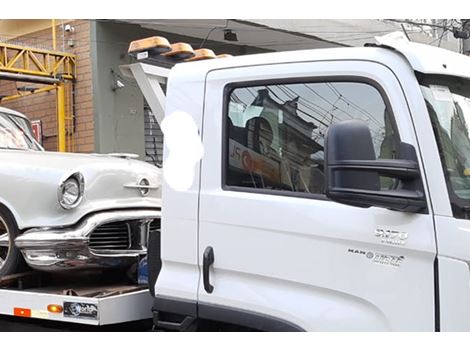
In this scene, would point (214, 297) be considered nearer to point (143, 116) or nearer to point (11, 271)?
point (11, 271)

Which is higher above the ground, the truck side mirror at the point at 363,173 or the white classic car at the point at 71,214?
the truck side mirror at the point at 363,173

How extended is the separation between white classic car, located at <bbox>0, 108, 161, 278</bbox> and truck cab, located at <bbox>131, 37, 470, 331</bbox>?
533 millimetres

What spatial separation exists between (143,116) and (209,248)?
331 inches

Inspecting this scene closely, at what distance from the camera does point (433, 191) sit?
2328 millimetres

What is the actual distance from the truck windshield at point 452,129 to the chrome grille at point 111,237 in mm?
1956

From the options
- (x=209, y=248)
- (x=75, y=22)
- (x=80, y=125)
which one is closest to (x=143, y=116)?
(x=80, y=125)

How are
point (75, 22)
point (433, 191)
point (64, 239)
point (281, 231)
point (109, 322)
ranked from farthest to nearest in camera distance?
point (75, 22), point (64, 239), point (109, 322), point (281, 231), point (433, 191)

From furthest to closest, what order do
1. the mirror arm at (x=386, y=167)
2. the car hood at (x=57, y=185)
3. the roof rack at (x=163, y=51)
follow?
1. the roof rack at (x=163, y=51)
2. the car hood at (x=57, y=185)
3. the mirror arm at (x=386, y=167)

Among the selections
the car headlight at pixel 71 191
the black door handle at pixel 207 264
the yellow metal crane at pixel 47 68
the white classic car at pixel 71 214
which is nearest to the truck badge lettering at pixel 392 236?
the black door handle at pixel 207 264

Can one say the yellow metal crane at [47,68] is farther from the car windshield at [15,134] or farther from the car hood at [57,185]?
the car hood at [57,185]

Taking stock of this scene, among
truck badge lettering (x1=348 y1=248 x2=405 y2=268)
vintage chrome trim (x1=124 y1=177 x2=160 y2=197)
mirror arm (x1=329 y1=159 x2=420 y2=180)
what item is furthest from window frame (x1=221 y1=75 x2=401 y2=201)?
vintage chrome trim (x1=124 y1=177 x2=160 y2=197)

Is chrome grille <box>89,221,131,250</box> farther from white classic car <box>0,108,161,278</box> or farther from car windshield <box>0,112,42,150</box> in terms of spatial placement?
car windshield <box>0,112,42,150</box>

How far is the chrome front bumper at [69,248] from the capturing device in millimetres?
3277

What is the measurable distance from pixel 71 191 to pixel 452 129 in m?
2.11
